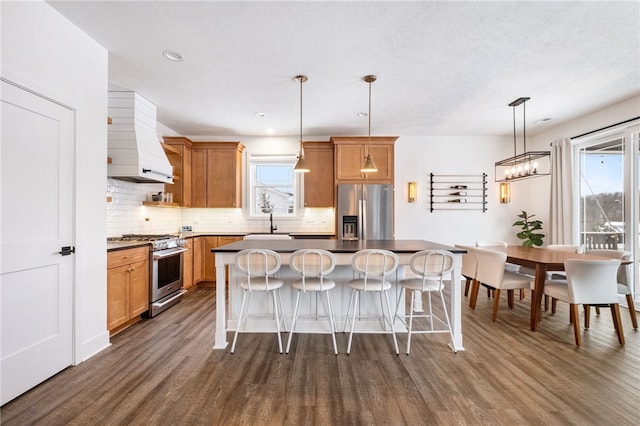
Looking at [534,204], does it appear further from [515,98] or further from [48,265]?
[48,265]

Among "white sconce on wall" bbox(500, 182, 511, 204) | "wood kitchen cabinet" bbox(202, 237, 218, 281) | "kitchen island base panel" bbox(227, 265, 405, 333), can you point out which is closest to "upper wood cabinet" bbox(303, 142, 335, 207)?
"wood kitchen cabinet" bbox(202, 237, 218, 281)

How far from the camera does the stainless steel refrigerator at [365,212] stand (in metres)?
4.99

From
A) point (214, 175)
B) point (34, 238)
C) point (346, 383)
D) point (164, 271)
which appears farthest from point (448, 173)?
point (34, 238)

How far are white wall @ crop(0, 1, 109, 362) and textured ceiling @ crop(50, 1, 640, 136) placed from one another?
0.69 feet

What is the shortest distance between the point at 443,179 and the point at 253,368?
4.95 metres

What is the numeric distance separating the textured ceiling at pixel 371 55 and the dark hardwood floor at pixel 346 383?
2.84 meters

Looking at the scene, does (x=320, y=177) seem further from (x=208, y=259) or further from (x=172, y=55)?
(x=172, y=55)

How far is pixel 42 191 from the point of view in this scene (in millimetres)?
2121

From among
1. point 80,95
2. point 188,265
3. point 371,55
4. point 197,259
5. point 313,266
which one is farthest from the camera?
point 197,259

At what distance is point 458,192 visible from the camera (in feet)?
18.8

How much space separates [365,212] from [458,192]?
215 cm

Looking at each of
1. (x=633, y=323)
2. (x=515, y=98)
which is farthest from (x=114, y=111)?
(x=633, y=323)

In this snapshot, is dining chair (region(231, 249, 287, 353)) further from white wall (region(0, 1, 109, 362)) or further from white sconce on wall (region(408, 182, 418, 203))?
white sconce on wall (region(408, 182, 418, 203))

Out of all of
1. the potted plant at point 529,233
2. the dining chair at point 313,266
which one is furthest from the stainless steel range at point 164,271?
the potted plant at point 529,233
